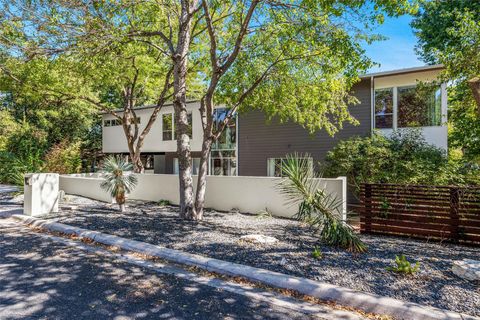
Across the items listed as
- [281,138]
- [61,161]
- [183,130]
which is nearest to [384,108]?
[281,138]

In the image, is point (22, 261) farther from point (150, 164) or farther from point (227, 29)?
point (150, 164)

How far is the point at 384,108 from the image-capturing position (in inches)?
506

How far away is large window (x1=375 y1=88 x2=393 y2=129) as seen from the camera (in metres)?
12.8

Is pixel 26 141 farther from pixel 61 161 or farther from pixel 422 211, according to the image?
pixel 422 211

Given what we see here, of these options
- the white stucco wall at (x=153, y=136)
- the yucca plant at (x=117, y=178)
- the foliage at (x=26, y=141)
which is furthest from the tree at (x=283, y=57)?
the foliage at (x=26, y=141)

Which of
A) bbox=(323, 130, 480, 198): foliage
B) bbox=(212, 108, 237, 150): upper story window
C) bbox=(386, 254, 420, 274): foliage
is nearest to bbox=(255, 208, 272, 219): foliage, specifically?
bbox=(323, 130, 480, 198): foliage

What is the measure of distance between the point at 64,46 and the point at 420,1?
326 inches

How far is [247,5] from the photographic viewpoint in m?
7.73

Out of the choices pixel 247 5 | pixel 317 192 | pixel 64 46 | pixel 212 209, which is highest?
pixel 247 5

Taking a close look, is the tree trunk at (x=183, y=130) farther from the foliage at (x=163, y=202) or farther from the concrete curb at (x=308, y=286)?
the foliage at (x=163, y=202)

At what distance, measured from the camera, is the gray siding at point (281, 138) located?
13102 millimetres

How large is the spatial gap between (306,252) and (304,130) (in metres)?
10.0

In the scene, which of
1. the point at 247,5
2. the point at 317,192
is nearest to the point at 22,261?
the point at 317,192

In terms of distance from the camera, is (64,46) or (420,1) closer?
(420,1)
